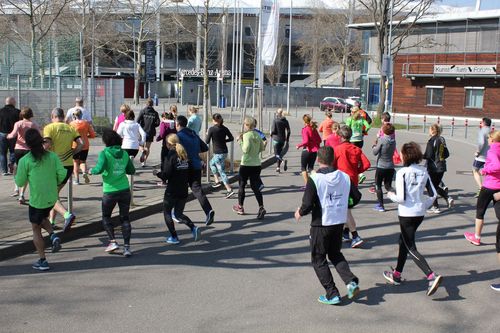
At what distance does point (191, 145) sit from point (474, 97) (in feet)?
136

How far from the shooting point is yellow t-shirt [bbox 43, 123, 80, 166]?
8.95 metres

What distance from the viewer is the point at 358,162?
8.32m

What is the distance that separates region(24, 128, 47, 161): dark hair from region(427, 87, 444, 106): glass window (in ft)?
149

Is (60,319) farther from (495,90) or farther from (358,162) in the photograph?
(495,90)

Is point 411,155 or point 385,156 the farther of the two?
point 385,156

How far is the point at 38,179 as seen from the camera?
22.4ft

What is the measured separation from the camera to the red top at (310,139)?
12781 mm

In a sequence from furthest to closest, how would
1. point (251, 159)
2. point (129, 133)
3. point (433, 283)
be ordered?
point (129, 133) → point (251, 159) → point (433, 283)

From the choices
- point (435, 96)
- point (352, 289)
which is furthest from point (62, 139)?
point (435, 96)

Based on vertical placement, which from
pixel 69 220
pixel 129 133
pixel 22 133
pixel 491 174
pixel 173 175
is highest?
pixel 22 133

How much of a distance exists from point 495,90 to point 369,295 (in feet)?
140

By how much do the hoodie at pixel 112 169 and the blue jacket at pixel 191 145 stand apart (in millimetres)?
1977

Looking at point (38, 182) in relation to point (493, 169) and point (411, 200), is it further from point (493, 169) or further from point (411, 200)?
point (493, 169)

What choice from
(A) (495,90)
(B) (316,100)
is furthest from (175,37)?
(A) (495,90)
